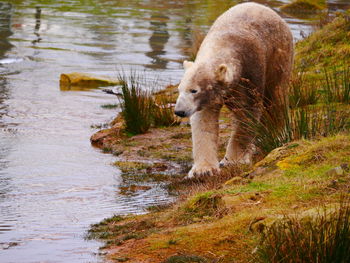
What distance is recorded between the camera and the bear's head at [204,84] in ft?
26.9

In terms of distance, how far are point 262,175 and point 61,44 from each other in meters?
17.0

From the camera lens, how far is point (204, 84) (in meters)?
8.31

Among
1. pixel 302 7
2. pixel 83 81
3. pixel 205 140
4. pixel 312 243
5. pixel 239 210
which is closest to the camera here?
pixel 312 243

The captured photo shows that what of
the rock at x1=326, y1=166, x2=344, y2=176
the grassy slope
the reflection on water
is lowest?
the reflection on water

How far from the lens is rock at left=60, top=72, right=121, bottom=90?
54.7ft

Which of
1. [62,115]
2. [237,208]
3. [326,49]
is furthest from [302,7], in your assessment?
[237,208]

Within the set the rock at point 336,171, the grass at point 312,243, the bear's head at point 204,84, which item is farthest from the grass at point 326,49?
the grass at point 312,243

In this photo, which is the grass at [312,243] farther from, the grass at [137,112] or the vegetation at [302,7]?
the vegetation at [302,7]

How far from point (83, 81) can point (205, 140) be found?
335 inches

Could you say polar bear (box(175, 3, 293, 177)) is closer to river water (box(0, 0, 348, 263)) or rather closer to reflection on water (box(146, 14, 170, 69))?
river water (box(0, 0, 348, 263))

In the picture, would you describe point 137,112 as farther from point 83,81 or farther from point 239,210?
point 83,81

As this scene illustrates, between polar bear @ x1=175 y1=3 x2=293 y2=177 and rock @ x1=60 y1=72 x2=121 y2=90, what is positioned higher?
polar bear @ x1=175 y1=3 x2=293 y2=177

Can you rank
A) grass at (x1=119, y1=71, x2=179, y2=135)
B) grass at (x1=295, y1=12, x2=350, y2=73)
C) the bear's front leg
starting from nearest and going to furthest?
the bear's front leg < grass at (x1=119, y1=71, x2=179, y2=135) < grass at (x1=295, y1=12, x2=350, y2=73)

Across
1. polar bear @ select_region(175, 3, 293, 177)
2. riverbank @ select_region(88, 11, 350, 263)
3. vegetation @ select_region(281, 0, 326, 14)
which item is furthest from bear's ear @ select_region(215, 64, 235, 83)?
vegetation @ select_region(281, 0, 326, 14)
